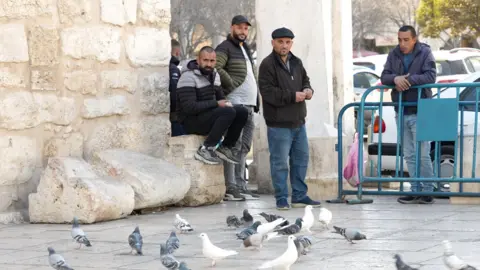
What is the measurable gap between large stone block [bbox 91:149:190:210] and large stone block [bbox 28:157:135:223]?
37cm

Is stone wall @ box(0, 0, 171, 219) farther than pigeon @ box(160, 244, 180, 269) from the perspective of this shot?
Yes

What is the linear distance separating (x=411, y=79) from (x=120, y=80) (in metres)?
3.05

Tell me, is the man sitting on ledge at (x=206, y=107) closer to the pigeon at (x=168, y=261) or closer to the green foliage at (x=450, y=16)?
the pigeon at (x=168, y=261)

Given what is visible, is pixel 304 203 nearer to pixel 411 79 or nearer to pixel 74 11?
pixel 411 79

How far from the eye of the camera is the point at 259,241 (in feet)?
26.4

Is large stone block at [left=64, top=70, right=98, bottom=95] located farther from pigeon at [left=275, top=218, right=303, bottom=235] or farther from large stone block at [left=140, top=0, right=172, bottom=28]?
pigeon at [left=275, top=218, right=303, bottom=235]

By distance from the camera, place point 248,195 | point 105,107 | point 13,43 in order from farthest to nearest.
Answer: point 248,195 < point 105,107 < point 13,43

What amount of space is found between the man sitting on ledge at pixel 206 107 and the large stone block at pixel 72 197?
1.60 m

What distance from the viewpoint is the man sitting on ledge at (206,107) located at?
1152 cm

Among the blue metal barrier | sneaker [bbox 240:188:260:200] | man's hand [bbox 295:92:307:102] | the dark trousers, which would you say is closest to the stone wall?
the dark trousers

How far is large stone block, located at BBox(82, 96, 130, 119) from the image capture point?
35.8 feet

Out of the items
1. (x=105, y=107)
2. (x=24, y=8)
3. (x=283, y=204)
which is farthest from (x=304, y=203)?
(x=24, y=8)

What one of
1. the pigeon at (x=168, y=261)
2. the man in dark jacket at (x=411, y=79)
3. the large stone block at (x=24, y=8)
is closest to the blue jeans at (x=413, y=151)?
the man in dark jacket at (x=411, y=79)

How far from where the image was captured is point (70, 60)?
10750 millimetres
